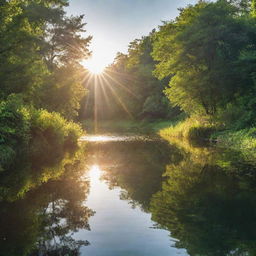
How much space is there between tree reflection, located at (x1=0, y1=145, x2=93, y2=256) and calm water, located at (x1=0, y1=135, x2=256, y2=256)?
17 mm

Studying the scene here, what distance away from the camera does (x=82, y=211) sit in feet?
27.5

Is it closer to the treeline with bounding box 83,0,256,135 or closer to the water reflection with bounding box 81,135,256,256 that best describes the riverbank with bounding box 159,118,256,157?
the treeline with bounding box 83,0,256,135

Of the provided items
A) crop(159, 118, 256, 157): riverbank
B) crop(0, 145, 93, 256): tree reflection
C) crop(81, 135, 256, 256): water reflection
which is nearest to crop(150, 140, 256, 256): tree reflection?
crop(81, 135, 256, 256): water reflection

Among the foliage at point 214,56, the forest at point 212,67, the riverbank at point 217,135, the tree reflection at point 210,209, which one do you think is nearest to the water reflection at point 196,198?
the tree reflection at point 210,209

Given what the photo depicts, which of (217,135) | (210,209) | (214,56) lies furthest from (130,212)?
(214,56)

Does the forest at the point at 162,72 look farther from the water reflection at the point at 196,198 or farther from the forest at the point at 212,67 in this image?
the water reflection at the point at 196,198

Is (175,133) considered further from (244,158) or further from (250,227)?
(250,227)

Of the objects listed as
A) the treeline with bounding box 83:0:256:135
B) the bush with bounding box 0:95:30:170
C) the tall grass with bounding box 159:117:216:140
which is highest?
the treeline with bounding box 83:0:256:135

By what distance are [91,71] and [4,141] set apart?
66.4m

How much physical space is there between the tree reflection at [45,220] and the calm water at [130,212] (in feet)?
0.06

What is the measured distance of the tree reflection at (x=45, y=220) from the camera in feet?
20.1

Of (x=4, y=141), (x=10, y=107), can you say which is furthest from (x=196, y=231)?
(x=10, y=107)

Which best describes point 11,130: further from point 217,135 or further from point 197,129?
point 197,129

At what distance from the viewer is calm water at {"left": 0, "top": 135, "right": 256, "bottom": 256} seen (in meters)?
6.16
